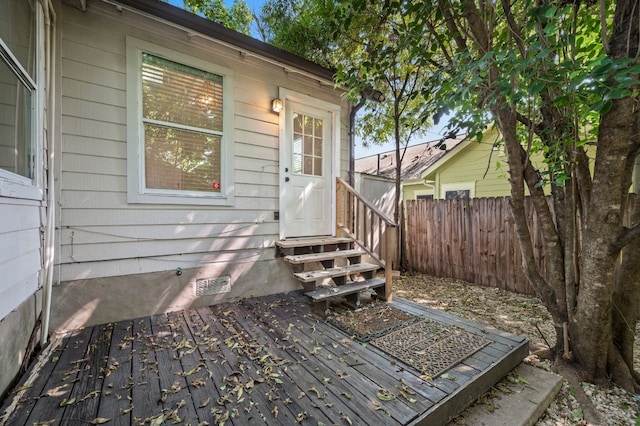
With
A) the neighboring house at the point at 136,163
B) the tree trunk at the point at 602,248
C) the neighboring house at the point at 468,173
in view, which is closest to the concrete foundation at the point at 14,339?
the neighboring house at the point at 136,163

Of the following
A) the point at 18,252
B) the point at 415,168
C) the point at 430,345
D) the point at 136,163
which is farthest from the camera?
the point at 415,168

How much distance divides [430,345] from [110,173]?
3.40 meters

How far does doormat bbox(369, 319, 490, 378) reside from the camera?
6.77 ft

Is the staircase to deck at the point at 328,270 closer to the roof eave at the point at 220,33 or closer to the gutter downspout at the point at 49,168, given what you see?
the gutter downspout at the point at 49,168

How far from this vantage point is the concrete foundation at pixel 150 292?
8.34 ft

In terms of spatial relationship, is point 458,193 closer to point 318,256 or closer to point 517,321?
point 517,321

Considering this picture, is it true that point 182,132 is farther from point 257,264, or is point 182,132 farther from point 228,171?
point 257,264

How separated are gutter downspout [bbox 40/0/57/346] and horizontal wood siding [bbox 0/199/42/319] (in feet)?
0.80

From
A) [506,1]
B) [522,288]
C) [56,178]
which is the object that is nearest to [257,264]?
[56,178]

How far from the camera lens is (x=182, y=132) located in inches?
122

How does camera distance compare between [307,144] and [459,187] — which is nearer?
[307,144]

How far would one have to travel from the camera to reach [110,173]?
2.71 meters

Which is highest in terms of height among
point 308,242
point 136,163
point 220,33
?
point 220,33

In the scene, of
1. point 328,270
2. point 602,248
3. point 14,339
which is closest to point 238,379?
point 14,339
